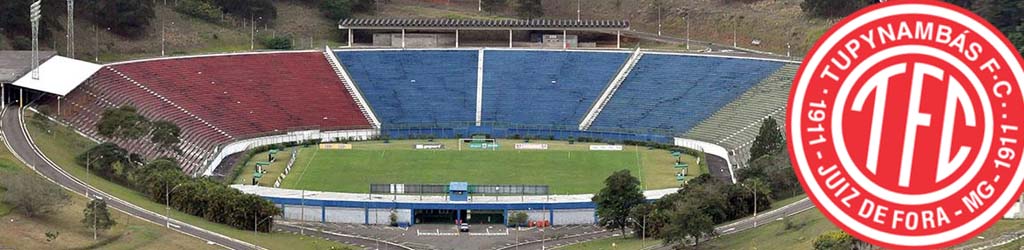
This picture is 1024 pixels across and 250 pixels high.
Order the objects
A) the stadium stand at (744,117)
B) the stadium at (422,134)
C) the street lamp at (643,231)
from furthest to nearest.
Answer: the stadium stand at (744,117), the stadium at (422,134), the street lamp at (643,231)

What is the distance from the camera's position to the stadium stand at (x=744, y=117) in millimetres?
80812

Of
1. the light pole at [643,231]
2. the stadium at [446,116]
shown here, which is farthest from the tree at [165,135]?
the light pole at [643,231]


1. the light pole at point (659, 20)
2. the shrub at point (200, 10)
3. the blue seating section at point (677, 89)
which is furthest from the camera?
the light pole at point (659, 20)

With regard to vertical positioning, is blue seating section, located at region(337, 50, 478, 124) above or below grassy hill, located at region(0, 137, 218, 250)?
above

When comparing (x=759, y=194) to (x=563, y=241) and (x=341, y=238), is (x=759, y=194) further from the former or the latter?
(x=341, y=238)

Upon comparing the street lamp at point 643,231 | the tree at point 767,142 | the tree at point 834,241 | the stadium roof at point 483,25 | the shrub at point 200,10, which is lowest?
the street lamp at point 643,231

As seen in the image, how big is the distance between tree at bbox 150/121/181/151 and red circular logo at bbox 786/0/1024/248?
67.7m

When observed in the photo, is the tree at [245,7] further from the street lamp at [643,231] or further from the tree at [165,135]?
the street lamp at [643,231]

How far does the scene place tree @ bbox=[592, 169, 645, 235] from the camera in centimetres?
6194

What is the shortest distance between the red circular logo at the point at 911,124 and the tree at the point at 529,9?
4031 inches

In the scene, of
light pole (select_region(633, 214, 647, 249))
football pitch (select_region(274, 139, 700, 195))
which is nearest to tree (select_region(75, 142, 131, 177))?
football pitch (select_region(274, 139, 700, 195))

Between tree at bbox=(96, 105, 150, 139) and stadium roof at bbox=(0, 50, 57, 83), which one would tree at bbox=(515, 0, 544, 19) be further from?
tree at bbox=(96, 105, 150, 139)

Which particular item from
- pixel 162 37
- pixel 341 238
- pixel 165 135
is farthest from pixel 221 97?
pixel 341 238

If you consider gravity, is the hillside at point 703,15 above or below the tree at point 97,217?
above
